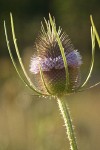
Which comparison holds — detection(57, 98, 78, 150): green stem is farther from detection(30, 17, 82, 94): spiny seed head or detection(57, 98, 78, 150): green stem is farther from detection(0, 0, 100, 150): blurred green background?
detection(0, 0, 100, 150): blurred green background

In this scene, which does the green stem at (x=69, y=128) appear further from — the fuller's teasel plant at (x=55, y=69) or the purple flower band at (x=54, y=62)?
the purple flower band at (x=54, y=62)

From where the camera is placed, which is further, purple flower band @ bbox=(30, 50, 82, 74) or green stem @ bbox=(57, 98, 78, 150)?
purple flower band @ bbox=(30, 50, 82, 74)

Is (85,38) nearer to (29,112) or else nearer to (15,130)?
(15,130)

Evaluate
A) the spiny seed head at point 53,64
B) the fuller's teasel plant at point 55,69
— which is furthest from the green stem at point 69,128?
the spiny seed head at point 53,64

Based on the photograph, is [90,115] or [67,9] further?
[67,9]

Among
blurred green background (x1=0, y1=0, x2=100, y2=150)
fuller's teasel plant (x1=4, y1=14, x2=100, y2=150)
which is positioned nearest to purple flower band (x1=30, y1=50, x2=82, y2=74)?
fuller's teasel plant (x1=4, y1=14, x2=100, y2=150)


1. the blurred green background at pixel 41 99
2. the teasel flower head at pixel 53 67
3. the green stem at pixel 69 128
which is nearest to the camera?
the green stem at pixel 69 128

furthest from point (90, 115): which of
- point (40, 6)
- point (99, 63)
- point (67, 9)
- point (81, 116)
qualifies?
point (40, 6)
